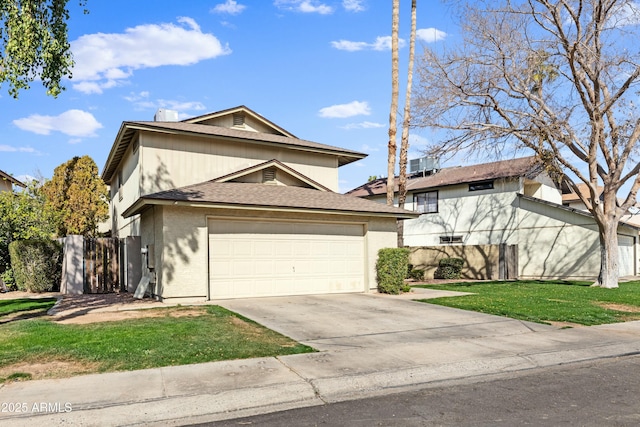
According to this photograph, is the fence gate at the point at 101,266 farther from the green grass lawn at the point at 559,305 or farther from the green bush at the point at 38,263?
the green grass lawn at the point at 559,305

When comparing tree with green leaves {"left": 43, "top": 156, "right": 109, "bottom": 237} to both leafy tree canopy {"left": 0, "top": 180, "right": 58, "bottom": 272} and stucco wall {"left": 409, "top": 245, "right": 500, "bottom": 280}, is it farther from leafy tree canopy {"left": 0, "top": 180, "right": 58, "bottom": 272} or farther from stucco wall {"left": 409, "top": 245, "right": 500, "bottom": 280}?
stucco wall {"left": 409, "top": 245, "right": 500, "bottom": 280}

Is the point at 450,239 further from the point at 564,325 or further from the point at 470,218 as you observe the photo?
the point at 564,325

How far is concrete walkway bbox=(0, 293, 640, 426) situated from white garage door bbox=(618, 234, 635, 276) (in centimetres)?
2016

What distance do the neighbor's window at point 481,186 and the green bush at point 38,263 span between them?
74.5 ft

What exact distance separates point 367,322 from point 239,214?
6075mm

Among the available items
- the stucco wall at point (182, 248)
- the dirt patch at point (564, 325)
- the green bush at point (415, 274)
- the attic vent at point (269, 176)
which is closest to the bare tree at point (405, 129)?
the green bush at point (415, 274)

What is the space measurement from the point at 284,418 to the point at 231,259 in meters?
10.4

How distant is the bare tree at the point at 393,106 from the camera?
22812 mm

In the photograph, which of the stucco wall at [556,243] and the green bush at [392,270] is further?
the stucco wall at [556,243]

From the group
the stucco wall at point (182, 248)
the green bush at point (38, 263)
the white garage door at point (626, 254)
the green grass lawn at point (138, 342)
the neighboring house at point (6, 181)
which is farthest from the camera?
the neighboring house at point (6, 181)

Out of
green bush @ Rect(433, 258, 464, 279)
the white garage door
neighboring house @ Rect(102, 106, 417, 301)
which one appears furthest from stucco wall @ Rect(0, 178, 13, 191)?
the white garage door

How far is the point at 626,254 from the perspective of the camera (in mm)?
29609

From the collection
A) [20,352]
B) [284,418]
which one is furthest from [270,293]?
[284,418]

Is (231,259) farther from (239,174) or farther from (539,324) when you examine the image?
(539,324)
